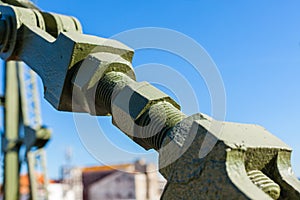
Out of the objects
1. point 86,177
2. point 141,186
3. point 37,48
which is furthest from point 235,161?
point 86,177

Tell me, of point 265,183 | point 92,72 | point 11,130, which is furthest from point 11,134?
point 265,183

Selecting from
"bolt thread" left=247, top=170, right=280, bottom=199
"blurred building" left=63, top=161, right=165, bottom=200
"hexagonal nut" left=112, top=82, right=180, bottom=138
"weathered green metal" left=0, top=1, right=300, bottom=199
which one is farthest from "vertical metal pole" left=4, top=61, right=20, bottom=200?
"blurred building" left=63, top=161, right=165, bottom=200

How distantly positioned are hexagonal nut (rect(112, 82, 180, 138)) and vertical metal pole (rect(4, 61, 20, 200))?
18.2ft

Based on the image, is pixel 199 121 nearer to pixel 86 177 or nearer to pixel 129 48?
pixel 129 48

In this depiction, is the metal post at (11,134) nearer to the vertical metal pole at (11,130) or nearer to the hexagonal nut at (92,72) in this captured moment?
the vertical metal pole at (11,130)

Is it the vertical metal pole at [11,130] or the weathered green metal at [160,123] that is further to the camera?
the vertical metal pole at [11,130]

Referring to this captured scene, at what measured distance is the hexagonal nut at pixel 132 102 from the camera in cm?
109

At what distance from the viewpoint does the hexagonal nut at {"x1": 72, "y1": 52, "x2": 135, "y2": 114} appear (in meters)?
1.22

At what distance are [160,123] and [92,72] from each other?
0.28 meters

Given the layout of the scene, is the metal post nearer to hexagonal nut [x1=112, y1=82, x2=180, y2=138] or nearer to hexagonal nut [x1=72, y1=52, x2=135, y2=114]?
hexagonal nut [x1=72, y1=52, x2=135, y2=114]

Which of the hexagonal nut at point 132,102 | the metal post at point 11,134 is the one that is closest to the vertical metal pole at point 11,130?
the metal post at point 11,134

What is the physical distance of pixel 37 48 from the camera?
1.42 metres

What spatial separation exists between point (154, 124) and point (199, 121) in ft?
0.48

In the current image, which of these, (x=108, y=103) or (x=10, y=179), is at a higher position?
(x=108, y=103)
